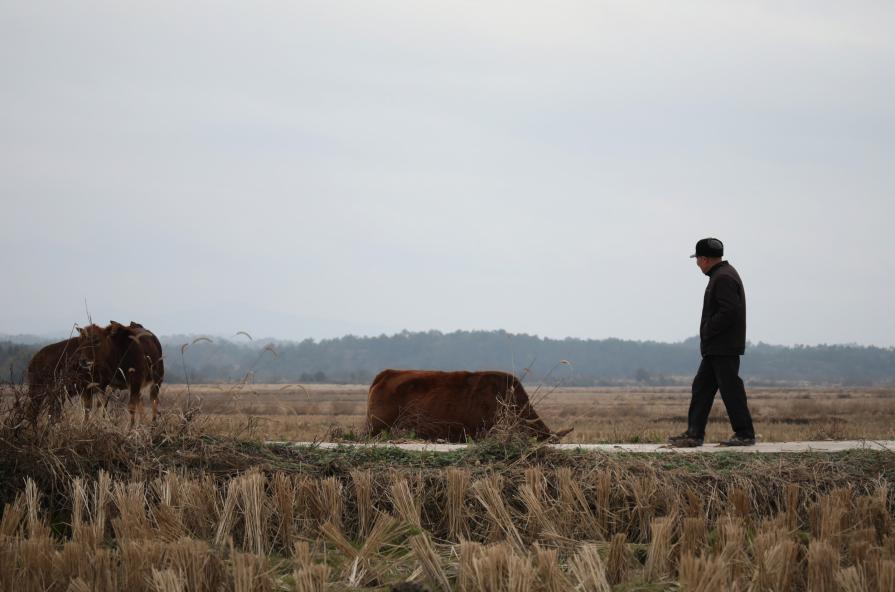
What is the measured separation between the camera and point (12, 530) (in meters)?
5.94

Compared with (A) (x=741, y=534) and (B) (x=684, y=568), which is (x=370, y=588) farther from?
(A) (x=741, y=534)

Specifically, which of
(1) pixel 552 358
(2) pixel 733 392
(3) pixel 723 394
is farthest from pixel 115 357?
(1) pixel 552 358

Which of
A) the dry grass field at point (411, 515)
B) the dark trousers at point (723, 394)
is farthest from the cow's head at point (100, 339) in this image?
the dark trousers at point (723, 394)

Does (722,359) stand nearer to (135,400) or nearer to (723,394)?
(723,394)

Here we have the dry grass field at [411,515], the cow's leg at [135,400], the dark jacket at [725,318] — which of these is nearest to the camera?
the dry grass field at [411,515]

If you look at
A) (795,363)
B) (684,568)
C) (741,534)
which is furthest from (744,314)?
(795,363)

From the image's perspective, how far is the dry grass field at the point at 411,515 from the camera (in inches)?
195

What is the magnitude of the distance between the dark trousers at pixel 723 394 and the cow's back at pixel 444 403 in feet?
6.24

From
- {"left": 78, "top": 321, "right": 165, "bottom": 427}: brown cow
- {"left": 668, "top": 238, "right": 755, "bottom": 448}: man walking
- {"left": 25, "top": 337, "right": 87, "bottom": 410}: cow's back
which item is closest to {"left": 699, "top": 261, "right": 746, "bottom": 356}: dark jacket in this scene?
{"left": 668, "top": 238, "right": 755, "bottom": 448}: man walking

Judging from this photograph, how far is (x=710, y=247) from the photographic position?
406 inches

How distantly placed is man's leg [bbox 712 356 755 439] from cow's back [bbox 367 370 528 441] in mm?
2149

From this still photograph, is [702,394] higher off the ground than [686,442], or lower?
higher

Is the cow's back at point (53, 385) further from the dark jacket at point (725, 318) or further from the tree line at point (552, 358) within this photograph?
the tree line at point (552, 358)

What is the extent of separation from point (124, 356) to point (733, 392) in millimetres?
6615
